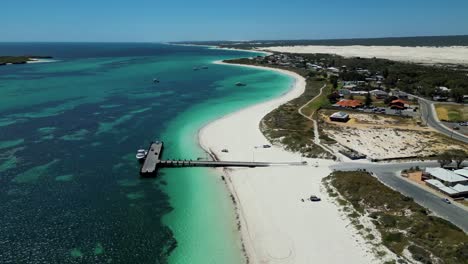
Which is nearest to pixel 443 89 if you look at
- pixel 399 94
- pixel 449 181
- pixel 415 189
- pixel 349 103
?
pixel 399 94

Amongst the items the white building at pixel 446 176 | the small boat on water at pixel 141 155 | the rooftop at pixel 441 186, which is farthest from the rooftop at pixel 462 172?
the small boat on water at pixel 141 155

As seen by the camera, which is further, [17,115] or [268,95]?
[268,95]

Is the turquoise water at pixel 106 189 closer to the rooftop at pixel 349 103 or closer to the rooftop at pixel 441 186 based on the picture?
the rooftop at pixel 441 186

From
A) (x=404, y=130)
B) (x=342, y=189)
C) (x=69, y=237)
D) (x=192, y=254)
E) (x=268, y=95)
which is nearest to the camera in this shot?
(x=192, y=254)

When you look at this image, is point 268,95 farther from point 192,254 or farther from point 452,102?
point 192,254

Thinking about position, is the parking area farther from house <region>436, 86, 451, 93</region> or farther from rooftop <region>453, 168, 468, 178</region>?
house <region>436, 86, 451, 93</region>

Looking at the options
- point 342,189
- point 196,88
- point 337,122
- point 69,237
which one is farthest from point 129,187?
point 196,88
